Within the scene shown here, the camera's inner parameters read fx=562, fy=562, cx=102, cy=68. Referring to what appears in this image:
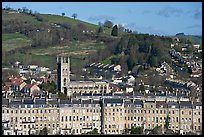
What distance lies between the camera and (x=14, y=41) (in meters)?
27.2

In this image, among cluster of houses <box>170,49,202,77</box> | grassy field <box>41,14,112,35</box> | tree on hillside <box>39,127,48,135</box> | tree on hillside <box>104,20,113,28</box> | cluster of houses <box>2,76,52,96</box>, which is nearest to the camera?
tree on hillside <box>39,127,48,135</box>

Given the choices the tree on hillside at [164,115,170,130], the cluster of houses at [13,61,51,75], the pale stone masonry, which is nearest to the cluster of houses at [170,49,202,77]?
the cluster of houses at [13,61,51,75]

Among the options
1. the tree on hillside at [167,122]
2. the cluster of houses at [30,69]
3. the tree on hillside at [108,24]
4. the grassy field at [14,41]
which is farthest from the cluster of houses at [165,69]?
the tree on hillside at [108,24]

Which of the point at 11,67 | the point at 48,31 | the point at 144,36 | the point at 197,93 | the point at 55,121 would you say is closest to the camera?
the point at 55,121

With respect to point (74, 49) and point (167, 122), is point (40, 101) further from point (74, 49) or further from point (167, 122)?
point (74, 49)

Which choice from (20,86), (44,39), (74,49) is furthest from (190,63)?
(44,39)

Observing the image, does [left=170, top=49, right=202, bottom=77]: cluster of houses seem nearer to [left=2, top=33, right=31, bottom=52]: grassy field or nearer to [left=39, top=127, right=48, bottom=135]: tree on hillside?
[left=2, top=33, right=31, bottom=52]: grassy field

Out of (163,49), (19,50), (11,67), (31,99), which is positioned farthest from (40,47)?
(31,99)

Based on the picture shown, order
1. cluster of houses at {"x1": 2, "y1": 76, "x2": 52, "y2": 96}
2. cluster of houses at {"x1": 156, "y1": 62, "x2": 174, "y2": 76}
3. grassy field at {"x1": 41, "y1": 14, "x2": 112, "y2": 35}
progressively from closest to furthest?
cluster of houses at {"x1": 2, "y1": 76, "x2": 52, "y2": 96}
cluster of houses at {"x1": 156, "y1": 62, "x2": 174, "y2": 76}
grassy field at {"x1": 41, "y1": 14, "x2": 112, "y2": 35}

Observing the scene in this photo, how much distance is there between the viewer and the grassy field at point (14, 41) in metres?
26.2

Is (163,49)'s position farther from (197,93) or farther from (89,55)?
(197,93)

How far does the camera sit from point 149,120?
1084 centimetres

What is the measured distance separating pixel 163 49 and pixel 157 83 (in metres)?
5.30

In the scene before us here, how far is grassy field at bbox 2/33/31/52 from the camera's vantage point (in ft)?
85.9
